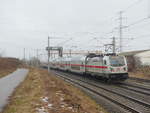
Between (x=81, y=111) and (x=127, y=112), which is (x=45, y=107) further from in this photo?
(x=127, y=112)

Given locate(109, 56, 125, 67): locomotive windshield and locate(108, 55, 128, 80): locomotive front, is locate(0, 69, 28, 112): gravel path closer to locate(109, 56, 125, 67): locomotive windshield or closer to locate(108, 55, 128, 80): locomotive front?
locate(108, 55, 128, 80): locomotive front

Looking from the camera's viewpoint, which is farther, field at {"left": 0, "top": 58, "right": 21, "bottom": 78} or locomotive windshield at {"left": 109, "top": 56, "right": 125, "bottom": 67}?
field at {"left": 0, "top": 58, "right": 21, "bottom": 78}

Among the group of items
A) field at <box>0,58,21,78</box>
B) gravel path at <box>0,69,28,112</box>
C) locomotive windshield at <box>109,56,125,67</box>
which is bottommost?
gravel path at <box>0,69,28,112</box>

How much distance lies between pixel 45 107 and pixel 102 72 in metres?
12.2

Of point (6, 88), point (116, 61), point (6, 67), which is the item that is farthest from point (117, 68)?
point (6, 67)

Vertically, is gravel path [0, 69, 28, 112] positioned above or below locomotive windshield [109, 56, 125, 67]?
below

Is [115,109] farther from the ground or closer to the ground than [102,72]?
closer to the ground

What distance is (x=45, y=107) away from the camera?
27.5 feet

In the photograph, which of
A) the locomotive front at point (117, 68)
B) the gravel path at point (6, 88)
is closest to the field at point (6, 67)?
the gravel path at point (6, 88)

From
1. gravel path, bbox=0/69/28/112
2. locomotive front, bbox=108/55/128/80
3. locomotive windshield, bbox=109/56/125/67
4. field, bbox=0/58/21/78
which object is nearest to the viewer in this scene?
gravel path, bbox=0/69/28/112

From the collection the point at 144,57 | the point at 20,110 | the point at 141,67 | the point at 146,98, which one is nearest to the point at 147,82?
the point at 146,98

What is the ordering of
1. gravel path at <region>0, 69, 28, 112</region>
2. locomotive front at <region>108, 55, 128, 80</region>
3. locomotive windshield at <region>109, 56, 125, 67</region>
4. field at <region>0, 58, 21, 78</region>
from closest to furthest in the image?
gravel path at <region>0, 69, 28, 112</region> → locomotive front at <region>108, 55, 128, 80</region> → locomotive windshield at <region>109, 56, 125, 67</region> → field at <region>0, 58, 21, 78</region>

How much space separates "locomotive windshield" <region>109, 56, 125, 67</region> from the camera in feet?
62.2

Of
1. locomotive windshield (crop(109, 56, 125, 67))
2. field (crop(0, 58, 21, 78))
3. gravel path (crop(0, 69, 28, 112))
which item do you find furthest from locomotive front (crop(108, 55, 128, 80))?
field (crop(0, 58, 21, 78))
